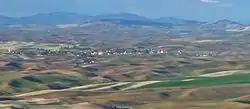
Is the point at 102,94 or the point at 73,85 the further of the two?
the point at 73,85

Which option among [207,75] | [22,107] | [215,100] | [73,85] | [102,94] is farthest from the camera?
[207,75]

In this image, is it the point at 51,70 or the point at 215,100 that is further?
the point at 51,70

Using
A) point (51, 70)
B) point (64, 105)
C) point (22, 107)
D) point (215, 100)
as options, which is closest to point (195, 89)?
point (215, 100)

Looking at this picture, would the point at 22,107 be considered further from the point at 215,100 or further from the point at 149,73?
the point at 149,73

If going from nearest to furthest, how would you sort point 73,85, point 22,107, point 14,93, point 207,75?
point 22,107 < point 14,93 < point 73,85 < point 207,75

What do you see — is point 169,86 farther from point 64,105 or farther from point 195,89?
point 64,105

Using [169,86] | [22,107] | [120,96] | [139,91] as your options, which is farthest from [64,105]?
[169,86]
